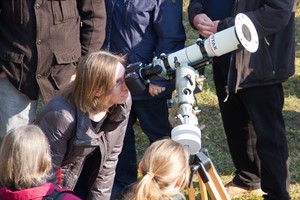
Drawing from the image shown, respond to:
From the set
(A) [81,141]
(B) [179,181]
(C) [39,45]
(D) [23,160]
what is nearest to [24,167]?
(D) [23,160]

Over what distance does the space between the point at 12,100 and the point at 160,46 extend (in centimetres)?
94

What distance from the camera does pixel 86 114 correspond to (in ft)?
10.6

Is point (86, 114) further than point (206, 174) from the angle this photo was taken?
Yes

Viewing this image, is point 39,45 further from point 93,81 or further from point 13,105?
point 93,81

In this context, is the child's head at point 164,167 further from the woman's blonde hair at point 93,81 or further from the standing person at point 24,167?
the woman's blonde hair at point 93,81

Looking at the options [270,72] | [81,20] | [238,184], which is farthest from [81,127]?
[238,184]

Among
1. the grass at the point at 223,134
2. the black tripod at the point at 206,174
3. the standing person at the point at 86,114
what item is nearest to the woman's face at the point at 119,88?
the standing person at the point at 86,114

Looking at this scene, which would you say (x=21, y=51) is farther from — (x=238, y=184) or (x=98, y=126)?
(x=238, y=184)

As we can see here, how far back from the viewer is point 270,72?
3646 millimetres

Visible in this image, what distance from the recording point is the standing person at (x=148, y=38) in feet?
12.5

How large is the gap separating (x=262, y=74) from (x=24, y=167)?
1.58m

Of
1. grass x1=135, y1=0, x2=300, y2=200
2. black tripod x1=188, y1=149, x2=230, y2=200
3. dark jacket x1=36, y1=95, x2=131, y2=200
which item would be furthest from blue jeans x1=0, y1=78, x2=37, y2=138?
grass x1=135, y1=0, x2=300, y2=200

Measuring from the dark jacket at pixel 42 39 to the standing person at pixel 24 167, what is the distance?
897mm

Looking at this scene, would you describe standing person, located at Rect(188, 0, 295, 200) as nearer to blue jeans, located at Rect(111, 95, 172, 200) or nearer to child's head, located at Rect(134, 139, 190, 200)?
blue jeans, located at Rect(111, 95, 172, 200)
